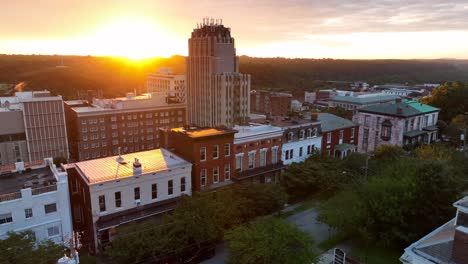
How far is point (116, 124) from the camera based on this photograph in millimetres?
74625

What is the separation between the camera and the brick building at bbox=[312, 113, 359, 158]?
52281 millimetres

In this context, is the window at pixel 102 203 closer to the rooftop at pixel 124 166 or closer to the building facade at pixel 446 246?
the rooftop at pixel 124 166

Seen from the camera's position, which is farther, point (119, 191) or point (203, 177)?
point (203, 177)

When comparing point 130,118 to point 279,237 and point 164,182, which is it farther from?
point 279,237

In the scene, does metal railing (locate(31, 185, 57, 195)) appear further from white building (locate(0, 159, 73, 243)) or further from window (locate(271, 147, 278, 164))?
window (locate(271, 147, 278, 164))

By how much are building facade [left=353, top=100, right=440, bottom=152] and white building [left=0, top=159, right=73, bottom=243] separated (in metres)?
52.2

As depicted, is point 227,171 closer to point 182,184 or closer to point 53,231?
point 182,184

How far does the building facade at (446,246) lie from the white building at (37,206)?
24.7m

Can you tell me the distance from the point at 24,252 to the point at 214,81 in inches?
2717

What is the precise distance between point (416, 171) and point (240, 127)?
70.3ft

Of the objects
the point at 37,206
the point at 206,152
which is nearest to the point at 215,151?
the point at 206,152

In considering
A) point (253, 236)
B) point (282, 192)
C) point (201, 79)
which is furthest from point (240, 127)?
point (201, 79)

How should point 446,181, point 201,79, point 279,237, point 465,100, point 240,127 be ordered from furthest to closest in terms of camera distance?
1. point 201,79
2. point 465,100
3. point 240,127
4. point 446,181
5. point 279,237

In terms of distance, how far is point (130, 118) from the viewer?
250ft
